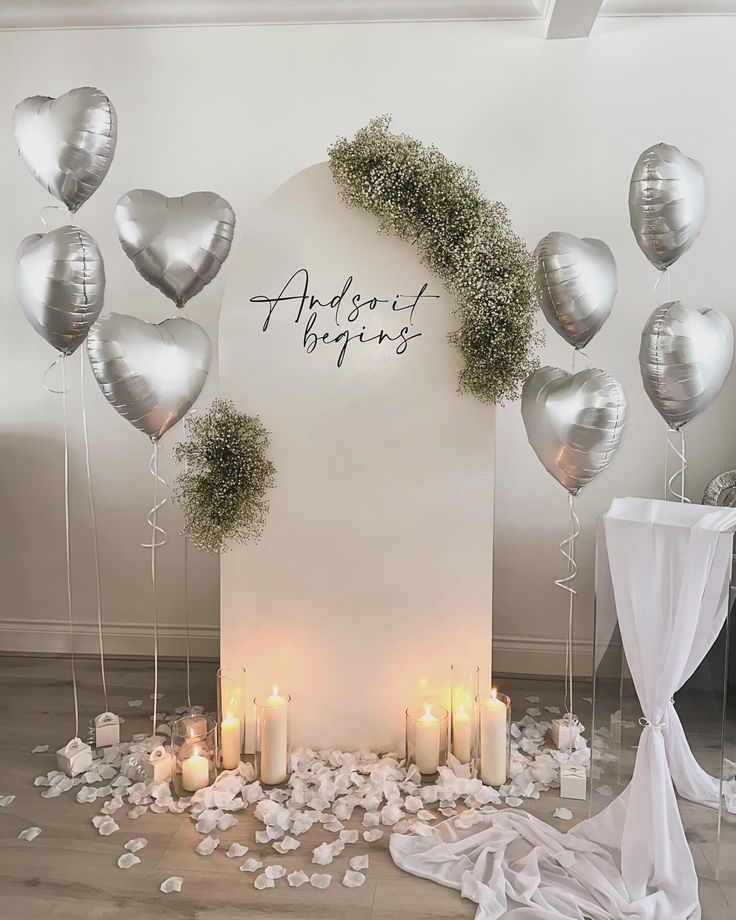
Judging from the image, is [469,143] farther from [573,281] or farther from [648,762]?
[648,762]

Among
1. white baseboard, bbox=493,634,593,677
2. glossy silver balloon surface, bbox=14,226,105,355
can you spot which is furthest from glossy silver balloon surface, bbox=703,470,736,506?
glossy silver balloon surface, bbox=14,226,105,355

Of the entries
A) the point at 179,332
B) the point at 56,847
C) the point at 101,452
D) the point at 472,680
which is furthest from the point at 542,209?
the point at 56,847

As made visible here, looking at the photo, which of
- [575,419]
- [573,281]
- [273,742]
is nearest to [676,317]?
[573,281]

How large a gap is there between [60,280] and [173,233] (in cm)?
34

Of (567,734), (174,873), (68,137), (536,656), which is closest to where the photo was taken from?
(174,873)

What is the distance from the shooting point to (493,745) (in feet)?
8.01

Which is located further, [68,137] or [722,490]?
[722,490]

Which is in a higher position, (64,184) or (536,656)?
(64,184)

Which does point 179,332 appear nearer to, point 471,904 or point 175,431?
point 175,431

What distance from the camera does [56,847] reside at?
7.10 feet

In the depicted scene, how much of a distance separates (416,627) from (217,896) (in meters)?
0.99

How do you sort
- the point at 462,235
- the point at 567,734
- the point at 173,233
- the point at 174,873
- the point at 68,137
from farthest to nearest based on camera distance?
the point at 567,734 → the point at 462,235 → the point at 173,233 → the point at 68,137 → the point at 174,873

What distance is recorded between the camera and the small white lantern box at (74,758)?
8.29 ft

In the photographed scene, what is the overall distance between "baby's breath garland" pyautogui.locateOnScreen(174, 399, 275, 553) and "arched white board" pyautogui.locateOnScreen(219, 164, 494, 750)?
137 millimetres
